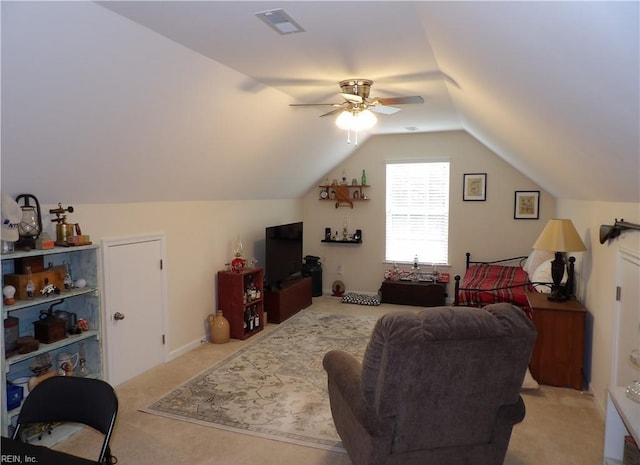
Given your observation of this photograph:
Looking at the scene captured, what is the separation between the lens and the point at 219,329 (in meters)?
5.19

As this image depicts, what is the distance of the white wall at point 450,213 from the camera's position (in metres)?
6.84

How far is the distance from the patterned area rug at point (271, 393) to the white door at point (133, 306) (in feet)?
2.02

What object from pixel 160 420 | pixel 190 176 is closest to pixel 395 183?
pixel 190 176

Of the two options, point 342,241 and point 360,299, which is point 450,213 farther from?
point 360,299

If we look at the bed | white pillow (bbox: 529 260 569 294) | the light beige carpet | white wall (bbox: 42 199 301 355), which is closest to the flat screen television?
white wall (bbox: 42 199 301 355)

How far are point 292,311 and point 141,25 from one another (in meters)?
4.48

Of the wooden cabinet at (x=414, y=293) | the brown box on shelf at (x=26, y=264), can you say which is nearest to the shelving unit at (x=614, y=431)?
the brown box on shelf at (x=26, y=264)

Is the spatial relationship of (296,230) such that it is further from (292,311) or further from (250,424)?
(250,424)

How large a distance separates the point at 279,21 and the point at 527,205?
5374mm

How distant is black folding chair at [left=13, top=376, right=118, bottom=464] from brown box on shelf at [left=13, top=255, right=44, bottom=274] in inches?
56.0

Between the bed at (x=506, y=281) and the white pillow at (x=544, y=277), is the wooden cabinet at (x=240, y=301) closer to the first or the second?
the bed at (x=506, y=281)

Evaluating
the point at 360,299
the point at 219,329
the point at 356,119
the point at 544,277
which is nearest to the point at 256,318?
the point at 219,329

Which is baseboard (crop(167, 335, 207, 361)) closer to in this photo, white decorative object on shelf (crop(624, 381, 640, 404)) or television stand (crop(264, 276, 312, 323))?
television stand (crop(264, 276, 312, 323))

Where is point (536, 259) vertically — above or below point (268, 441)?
above
